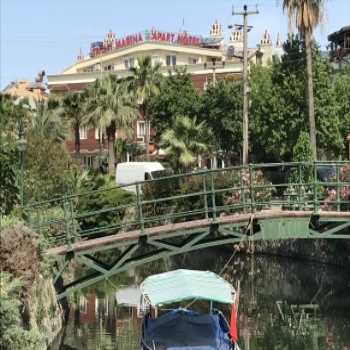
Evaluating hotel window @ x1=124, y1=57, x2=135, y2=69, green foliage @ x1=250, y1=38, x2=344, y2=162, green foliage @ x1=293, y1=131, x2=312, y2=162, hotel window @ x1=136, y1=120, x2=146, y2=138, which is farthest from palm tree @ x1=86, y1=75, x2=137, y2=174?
hotel window @ x1=124, y1=57, x2=135, y2=69

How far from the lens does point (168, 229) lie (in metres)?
20.8

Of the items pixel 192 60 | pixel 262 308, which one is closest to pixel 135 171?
pixel 262 308

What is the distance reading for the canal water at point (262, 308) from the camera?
20469 millimetres

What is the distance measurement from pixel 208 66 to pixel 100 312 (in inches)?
2065

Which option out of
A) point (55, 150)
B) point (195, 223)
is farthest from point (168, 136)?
point (195, 223)

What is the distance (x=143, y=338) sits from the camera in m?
16.8

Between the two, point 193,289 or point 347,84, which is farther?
point 347,84

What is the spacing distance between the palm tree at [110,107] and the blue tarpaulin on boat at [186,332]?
3720 cm

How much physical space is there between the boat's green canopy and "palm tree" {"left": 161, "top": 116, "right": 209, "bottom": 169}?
3069 cm

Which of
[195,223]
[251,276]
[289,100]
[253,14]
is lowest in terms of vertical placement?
[251,276]

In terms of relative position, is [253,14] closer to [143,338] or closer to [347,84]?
[347,84]

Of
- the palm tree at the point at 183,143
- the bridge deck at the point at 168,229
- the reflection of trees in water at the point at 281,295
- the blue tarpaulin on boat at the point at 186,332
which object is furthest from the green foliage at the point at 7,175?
the palm tree at the point at 183,143

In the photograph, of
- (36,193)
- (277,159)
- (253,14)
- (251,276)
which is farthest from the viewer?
(277,159)

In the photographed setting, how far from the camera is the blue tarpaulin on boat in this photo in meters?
16.2
